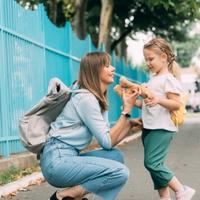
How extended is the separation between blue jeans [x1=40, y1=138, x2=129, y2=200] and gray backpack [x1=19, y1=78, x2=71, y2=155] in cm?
9

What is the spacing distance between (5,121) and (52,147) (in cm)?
354

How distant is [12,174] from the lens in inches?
296

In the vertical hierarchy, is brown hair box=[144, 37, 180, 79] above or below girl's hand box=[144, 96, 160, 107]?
above

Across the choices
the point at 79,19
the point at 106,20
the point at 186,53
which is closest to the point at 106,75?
the point at 79,19

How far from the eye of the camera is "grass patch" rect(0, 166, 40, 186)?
7135 millimetres

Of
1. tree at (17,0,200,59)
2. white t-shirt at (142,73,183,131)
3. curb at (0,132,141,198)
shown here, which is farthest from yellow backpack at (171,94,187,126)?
tree at (17,0,200,59)

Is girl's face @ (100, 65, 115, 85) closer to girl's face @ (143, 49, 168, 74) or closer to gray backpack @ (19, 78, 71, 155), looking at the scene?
gray backpack @ (19, 78, 71, 155)

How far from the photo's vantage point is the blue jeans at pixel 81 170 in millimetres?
4559

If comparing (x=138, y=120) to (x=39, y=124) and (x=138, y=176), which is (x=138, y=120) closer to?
(x=39, y=124)

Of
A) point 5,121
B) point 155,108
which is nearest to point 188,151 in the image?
point 5,121

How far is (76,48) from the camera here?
13.0m

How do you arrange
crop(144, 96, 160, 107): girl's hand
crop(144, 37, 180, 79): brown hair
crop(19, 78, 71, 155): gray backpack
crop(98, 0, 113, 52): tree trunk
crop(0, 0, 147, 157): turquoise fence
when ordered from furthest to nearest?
crop(98, 0, 113, 52): tree trunk < crop(0, 0, 147, 157): turquoise fence < crop(144, 37, 180, 79): brown hair < crop(144, 96, 160, 107): girl's hand < crop(19, 78, 71, 155): gray backpack

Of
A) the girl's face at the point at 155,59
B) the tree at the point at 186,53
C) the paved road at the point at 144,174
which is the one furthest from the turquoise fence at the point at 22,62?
the tree at the point at 186,53

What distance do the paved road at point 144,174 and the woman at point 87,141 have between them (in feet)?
5.16
